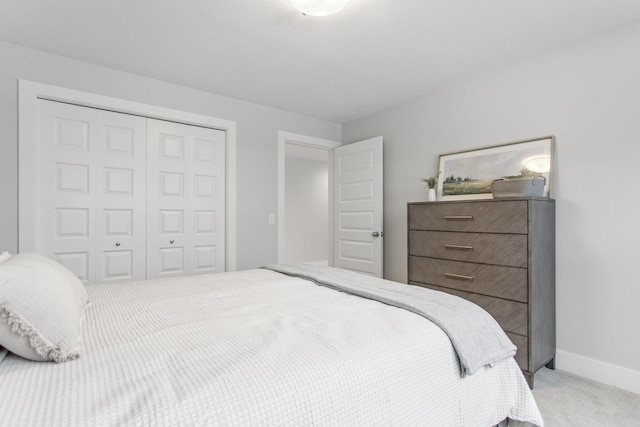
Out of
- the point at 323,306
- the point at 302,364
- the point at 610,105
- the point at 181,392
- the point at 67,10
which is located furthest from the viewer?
the point at 610,105

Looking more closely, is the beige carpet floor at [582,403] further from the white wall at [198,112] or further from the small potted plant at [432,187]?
the white wall at [198,112]

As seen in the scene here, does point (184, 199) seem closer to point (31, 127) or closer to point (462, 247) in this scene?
point (31, 127)

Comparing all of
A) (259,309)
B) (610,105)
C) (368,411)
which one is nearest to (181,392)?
(368,411)

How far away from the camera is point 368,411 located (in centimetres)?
90

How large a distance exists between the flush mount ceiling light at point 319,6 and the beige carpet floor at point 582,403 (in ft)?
8.27

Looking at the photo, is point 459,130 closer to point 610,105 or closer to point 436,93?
point 436,93

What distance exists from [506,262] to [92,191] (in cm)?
330

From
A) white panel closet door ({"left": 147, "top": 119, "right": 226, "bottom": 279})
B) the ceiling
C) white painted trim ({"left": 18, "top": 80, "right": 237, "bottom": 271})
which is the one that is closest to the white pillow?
the ceiling

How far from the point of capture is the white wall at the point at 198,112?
2330 millimetres

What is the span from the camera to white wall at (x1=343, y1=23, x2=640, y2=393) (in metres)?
2.06

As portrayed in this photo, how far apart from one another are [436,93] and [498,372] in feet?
8.74

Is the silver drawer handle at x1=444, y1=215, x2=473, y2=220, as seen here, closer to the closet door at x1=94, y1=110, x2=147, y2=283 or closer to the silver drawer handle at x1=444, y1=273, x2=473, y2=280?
the silver drawer handle at x1=444, y1=273, x2=473, y2=280

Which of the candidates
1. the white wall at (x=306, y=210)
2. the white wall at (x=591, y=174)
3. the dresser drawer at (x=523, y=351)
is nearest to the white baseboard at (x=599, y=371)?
the white wall at (x=591, y=174)

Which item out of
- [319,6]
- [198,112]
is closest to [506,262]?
[319,6]
